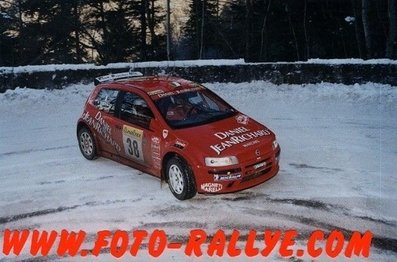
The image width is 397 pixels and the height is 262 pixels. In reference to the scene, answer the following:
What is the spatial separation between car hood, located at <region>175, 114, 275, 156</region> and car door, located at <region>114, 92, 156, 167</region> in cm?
69

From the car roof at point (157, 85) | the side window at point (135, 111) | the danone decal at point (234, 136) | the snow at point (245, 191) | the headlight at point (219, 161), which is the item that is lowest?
the snow at point (245, 191)

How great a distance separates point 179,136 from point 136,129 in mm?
1041

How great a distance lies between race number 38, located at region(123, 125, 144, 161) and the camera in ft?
25.1

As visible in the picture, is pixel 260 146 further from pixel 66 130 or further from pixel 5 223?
pixel 66 130

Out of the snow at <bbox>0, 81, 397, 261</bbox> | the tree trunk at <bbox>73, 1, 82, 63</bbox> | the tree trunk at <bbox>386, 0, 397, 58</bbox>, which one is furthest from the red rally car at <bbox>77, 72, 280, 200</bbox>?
the tree trunk at <bbox>73, 1, 82, 63</bbox>

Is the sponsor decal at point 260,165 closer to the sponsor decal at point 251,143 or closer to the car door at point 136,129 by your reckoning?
the sponsor decal at point 251,143

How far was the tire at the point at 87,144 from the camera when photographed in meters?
8.89

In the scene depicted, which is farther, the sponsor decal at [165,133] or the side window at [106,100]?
the side window at [106,100]

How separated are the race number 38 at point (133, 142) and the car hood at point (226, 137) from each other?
2.89ft

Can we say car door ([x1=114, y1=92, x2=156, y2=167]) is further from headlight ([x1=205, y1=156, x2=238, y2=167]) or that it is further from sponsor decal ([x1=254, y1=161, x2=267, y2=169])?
sponsor decal ([x1=254, y1=161, x2=267, y2=169])

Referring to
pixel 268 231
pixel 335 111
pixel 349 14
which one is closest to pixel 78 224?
pixel 268 231

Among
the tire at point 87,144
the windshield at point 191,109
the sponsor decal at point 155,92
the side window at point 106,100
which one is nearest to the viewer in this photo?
the windshield at point 191,109

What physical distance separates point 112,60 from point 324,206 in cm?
2923

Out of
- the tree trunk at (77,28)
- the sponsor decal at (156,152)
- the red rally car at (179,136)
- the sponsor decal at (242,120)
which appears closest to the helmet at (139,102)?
the red rally car at (179,136)
